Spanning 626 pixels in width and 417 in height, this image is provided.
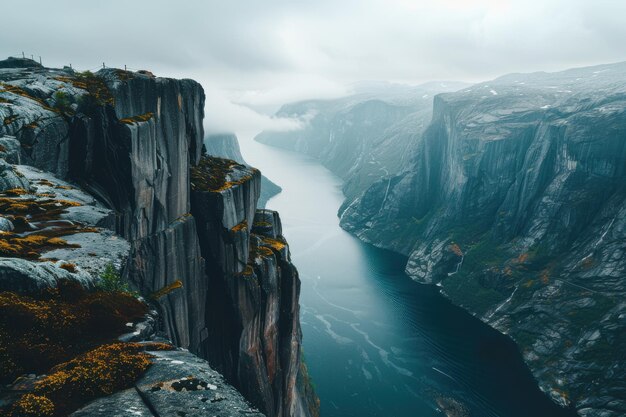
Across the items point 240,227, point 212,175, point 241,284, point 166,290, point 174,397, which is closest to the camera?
point 174,397

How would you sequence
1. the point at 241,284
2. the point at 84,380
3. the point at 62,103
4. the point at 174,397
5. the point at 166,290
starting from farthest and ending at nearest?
the point at 241,284 → the point at 166,290 → the point at 62,103 → the point at 174,397 → the point at 84,380

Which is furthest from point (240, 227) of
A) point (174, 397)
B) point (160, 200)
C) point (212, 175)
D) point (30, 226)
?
point (174, 397)

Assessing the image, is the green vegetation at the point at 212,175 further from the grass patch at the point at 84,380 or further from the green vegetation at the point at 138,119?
the grass patch at the point at 84,380

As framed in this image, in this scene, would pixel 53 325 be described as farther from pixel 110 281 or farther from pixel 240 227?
pixel 240 227

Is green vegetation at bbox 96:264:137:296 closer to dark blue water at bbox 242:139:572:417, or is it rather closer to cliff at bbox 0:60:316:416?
cliff at bbox 0:60:316:416

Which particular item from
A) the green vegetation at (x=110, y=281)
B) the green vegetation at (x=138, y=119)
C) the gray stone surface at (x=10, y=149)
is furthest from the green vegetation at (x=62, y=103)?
the green vegetation at (x=110, y=281)

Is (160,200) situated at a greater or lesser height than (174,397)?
greater

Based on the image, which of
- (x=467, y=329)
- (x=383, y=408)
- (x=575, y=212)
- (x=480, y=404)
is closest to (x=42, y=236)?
(x=383, y=408)

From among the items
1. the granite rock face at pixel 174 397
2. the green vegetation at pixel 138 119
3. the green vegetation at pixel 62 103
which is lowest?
the granite rock face at pixel 174 397

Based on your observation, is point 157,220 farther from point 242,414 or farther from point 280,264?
point 242,414
